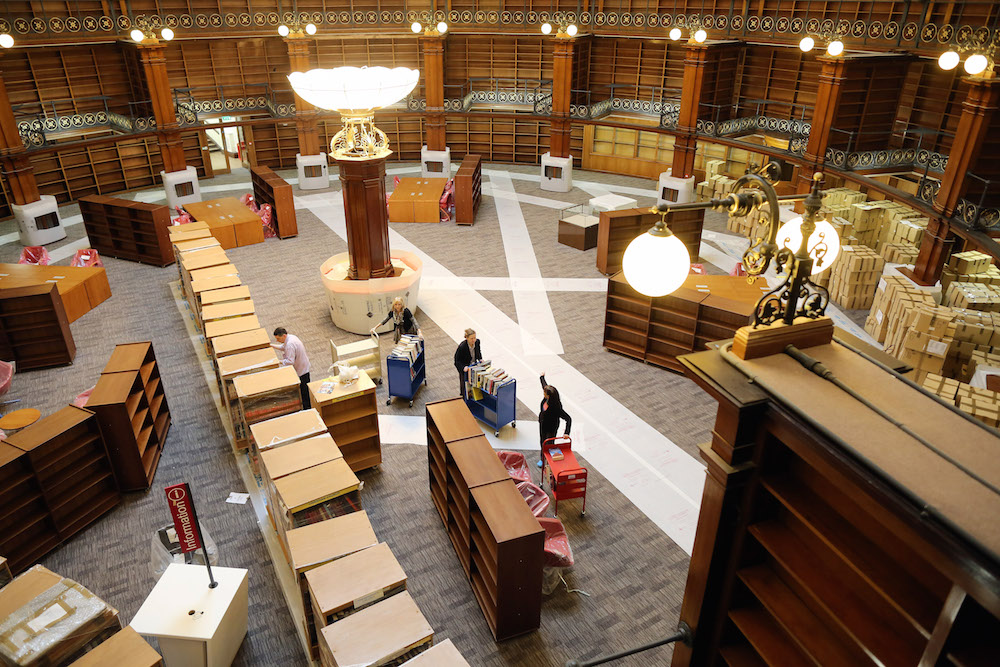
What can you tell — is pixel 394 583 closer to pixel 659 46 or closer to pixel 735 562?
pixel 735 562

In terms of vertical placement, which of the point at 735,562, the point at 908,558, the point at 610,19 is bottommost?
the point at 735,562

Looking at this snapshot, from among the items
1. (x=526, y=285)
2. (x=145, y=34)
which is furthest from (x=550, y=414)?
(x=145, y=34)

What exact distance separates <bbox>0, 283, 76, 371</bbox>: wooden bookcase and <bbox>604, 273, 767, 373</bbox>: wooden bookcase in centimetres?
868

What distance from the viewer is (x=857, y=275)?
464 inches

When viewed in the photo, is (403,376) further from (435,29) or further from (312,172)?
(435,29)

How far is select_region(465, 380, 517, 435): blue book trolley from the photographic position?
829cm

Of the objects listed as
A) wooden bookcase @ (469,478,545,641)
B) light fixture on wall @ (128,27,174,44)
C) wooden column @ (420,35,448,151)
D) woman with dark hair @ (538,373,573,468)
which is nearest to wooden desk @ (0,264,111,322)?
light fixture on wall @ (128,27,174,44)

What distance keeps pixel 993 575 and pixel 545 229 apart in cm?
1391

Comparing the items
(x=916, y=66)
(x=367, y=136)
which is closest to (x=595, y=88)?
(x=916, y=66)

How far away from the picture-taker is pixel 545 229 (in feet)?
51.9

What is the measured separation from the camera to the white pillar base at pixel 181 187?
16.8 meters

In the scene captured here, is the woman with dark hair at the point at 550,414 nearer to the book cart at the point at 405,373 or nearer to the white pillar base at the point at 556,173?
the book cart at the point at 405,373

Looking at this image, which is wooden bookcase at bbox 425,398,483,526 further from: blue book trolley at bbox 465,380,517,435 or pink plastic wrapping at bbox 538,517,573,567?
pink plastic wrapping at bbox 538,517,573,567

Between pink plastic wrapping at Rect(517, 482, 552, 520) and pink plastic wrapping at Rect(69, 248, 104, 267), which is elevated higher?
pink plastic wrapping at Rect(69, 248, 104, 267)
